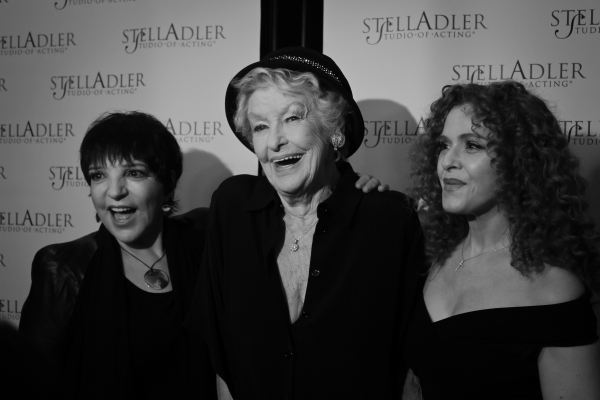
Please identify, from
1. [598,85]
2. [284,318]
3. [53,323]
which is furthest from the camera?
[598,85]

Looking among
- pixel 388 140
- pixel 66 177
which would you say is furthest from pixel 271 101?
pixel 66 177

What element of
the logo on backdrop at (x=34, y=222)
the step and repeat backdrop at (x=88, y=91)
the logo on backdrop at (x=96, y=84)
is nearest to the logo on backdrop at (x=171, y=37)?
the step and repeat backdrop at (x=88, y=91)

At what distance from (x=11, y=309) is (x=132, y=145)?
1583 millimetres

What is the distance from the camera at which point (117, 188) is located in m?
2.09

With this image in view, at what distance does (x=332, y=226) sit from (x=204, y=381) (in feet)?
2.49

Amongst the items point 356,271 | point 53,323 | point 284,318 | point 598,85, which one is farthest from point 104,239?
point 598,85

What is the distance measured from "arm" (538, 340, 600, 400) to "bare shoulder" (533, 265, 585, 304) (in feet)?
0.43

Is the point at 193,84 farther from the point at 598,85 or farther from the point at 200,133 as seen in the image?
the point at 598,85

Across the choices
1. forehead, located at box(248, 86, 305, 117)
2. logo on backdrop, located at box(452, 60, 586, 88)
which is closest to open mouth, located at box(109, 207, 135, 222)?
forehead, located at box(248, 86, 305, 117)

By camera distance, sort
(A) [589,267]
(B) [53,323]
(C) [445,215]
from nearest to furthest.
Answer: (A) [589,267] → (C) [445,215] → (B) [53,323]

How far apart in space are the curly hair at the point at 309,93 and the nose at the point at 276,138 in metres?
0.10

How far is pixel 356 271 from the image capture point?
5.86ft

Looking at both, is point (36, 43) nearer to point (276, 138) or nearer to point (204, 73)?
point (204, 73)

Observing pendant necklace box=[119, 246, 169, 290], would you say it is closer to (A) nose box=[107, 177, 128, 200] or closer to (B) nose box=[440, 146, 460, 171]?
(A) nose box=[107, 177, 128, 200]
